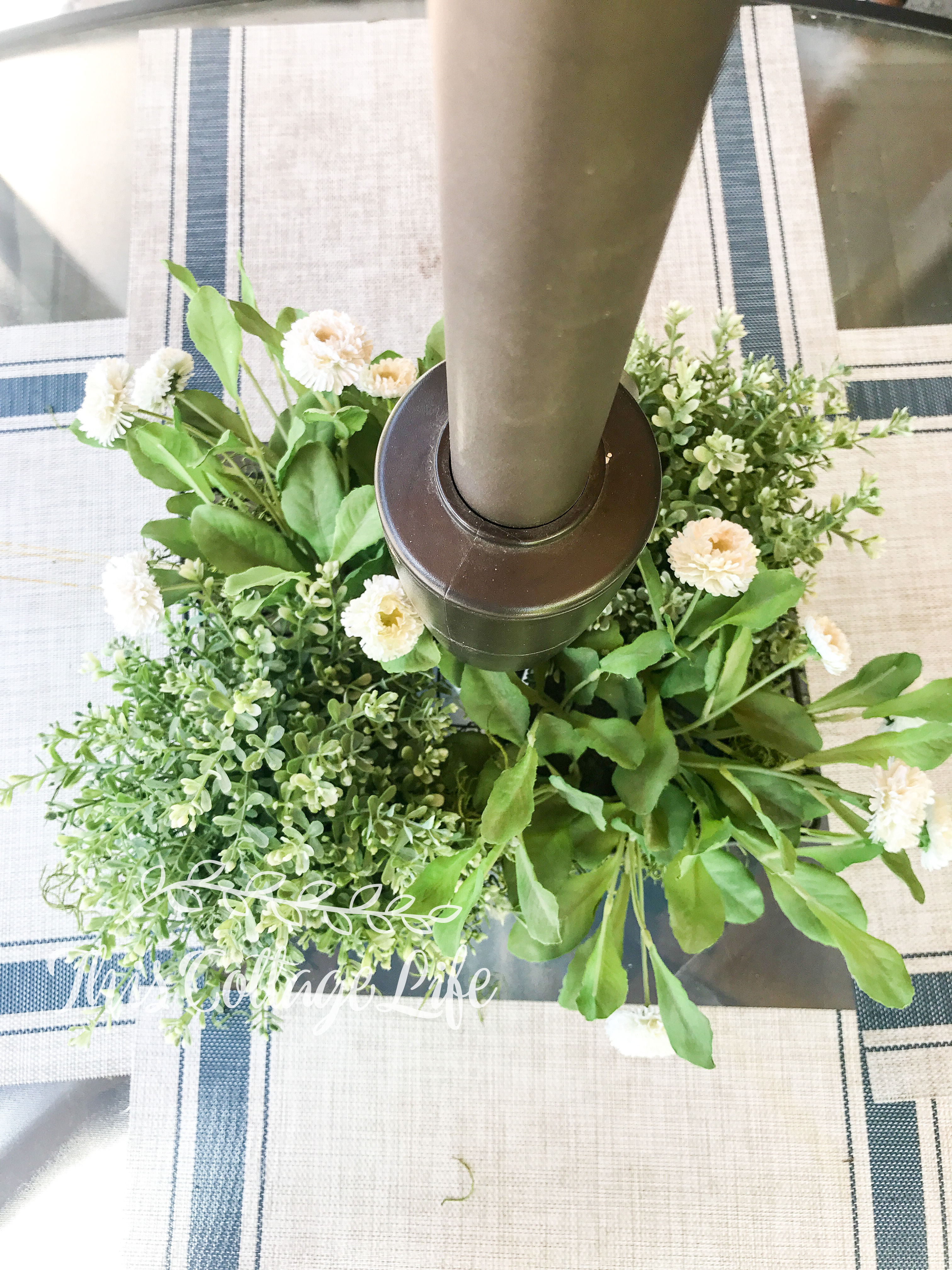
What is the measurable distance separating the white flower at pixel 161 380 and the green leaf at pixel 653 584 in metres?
0.25

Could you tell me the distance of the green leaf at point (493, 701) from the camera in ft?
1.34

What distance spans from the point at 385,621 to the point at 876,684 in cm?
27

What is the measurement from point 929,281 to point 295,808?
666 millimetres

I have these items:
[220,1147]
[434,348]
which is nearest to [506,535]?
[434,348]

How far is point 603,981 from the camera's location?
43 centimetres

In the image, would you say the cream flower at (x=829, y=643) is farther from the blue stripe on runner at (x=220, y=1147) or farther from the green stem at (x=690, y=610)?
the blue stripe on runner at (x=220, y=1147)

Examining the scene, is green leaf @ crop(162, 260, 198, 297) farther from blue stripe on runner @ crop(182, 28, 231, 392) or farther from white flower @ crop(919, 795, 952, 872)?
white flower @ crop(919, 795, 952, 872)

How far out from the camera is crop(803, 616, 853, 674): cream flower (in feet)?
1.26

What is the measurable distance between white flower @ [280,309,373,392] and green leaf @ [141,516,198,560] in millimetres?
110

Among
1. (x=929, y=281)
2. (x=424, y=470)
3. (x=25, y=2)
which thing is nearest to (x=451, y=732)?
(x=424, y=470)

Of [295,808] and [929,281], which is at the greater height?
[929,281]

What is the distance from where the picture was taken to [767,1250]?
1.69ft

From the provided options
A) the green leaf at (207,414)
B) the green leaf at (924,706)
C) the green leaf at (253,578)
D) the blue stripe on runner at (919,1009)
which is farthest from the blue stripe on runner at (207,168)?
the blue stripe on runner at (919,1009)

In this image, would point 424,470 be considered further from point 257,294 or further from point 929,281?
point 929,281
